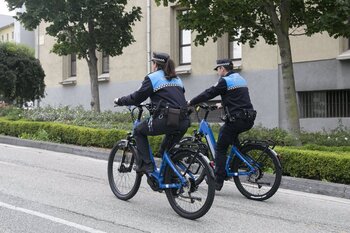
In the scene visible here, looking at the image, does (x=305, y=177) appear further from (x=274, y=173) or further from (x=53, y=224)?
(x=53, y=224)

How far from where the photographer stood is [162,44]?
22.4m

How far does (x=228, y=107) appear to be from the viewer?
7.21 metres

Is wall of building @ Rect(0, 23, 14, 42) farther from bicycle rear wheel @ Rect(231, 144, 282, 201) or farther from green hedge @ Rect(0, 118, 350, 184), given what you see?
bicycle rear wheel @ Rect(231, 144, 282, 201)

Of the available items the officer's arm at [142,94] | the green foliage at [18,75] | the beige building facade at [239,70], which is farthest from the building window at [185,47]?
the officer's arm at [142,94]

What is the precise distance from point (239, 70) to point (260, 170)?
1235 cm

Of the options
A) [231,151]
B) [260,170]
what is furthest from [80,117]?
[260,170]

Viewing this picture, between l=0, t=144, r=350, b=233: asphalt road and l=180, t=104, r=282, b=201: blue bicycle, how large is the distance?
0.76 ft

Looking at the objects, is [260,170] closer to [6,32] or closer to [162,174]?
[162,174]

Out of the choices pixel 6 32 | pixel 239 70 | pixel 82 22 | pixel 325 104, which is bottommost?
pixel 325 104

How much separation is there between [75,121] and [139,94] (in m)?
9.63

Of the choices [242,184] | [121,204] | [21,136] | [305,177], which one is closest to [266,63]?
[21,136]

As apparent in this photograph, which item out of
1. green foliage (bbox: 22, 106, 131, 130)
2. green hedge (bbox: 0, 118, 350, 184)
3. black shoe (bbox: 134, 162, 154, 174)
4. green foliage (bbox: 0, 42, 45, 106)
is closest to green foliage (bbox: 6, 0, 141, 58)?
green foliage (bbox: 22, 106, 131, 130)

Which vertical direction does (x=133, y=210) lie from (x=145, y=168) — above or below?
below

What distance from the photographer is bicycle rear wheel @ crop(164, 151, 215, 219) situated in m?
5.96
